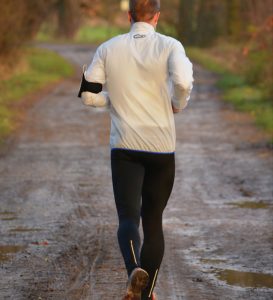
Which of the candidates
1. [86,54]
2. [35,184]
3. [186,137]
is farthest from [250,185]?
[86,54]

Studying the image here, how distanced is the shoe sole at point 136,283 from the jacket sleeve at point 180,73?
0.97m

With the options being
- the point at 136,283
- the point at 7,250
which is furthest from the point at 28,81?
the point at 136,283

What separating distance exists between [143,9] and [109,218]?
382 centimetres

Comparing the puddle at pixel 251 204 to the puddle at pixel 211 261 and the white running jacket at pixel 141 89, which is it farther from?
the white running jacket at pixel 141 89

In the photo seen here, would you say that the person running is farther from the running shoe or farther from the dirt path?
the dirt path

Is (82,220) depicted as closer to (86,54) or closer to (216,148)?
(216,148)

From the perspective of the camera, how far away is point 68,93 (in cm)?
2478

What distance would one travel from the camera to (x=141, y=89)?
567 cm

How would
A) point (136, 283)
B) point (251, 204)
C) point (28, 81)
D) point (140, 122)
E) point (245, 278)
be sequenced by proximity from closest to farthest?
point (136, 283), point (140, 122), point (245, 278), point (251, 204), point (28, 81)

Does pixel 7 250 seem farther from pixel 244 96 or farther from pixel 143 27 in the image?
pixel 244 96

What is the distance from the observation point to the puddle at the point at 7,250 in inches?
299

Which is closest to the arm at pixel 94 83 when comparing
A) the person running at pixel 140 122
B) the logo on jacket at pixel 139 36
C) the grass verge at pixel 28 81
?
the person running at pixel 140 122

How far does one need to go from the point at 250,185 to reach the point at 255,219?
2.02 meters

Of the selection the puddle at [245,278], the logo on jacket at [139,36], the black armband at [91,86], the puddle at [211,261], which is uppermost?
the logo on jacket at [139,36]
